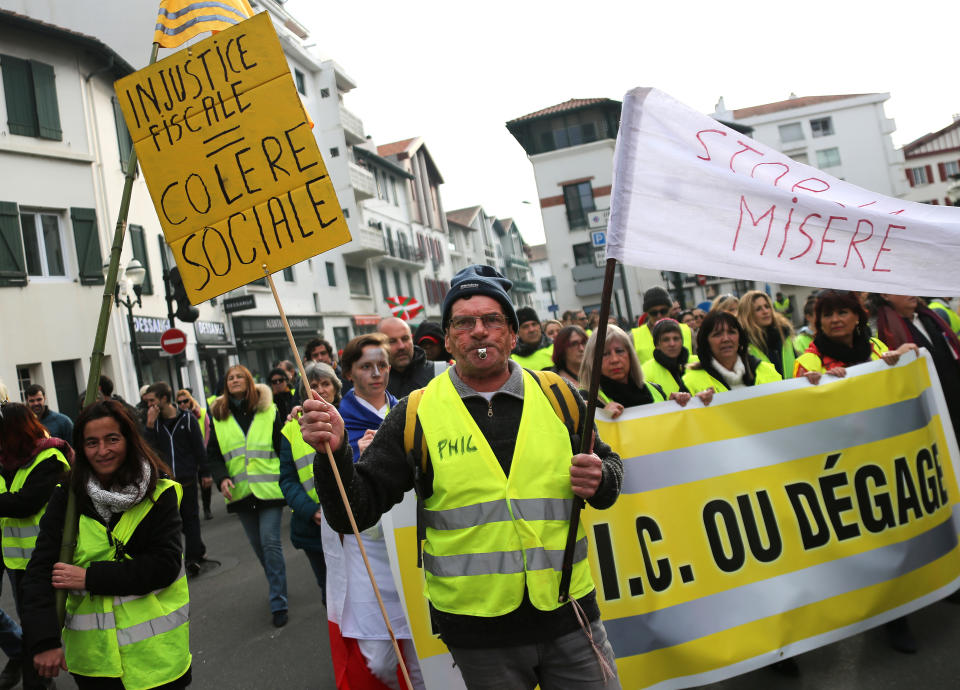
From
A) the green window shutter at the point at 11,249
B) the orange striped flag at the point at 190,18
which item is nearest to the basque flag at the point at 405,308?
the green window shutter at the point at 11,249

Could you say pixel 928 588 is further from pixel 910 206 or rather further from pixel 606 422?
pixel 910 206

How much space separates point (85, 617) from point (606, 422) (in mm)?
2506

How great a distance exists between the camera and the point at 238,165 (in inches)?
115

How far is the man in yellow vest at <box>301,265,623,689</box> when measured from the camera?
247cm

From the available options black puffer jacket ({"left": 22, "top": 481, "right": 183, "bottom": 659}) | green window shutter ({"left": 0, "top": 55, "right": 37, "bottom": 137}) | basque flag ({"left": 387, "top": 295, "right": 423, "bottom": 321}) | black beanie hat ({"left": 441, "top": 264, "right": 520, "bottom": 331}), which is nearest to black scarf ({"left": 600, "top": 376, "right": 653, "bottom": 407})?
black beanie hat ({"left": 441, "top": 264, "right": 520, "bottom": 331})

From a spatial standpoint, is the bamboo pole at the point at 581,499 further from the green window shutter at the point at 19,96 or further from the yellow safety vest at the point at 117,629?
the green window shutter at the point at 19,96

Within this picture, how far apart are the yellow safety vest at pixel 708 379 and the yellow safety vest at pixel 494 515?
2411 mm

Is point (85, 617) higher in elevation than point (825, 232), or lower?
lower

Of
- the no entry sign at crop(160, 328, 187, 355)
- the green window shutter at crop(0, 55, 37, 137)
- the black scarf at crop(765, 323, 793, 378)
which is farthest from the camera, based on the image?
the green window shutter at crop(0, 55, 37, 137)

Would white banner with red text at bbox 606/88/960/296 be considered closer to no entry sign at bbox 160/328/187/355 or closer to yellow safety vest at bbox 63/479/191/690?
yellow safety vest at bbox 63/479/191/690

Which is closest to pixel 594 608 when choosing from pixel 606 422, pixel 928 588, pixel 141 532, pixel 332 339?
pixel 606 422

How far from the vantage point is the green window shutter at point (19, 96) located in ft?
58.7

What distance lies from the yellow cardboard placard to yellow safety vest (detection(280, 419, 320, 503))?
2296mm

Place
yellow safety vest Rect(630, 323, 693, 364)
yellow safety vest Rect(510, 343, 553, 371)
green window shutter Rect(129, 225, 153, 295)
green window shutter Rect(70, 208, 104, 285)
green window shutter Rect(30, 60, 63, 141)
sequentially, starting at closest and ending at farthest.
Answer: yellow safety vest Rect(630, 323, 693, 364), yellow safety vest Rect(510, 343, 553, 371), green window shutter Rect(30, 60, 63, 141), green window shutter Rect(70, 208, 104, 285), green window shutter Rect(129, 225, 153, 295)
